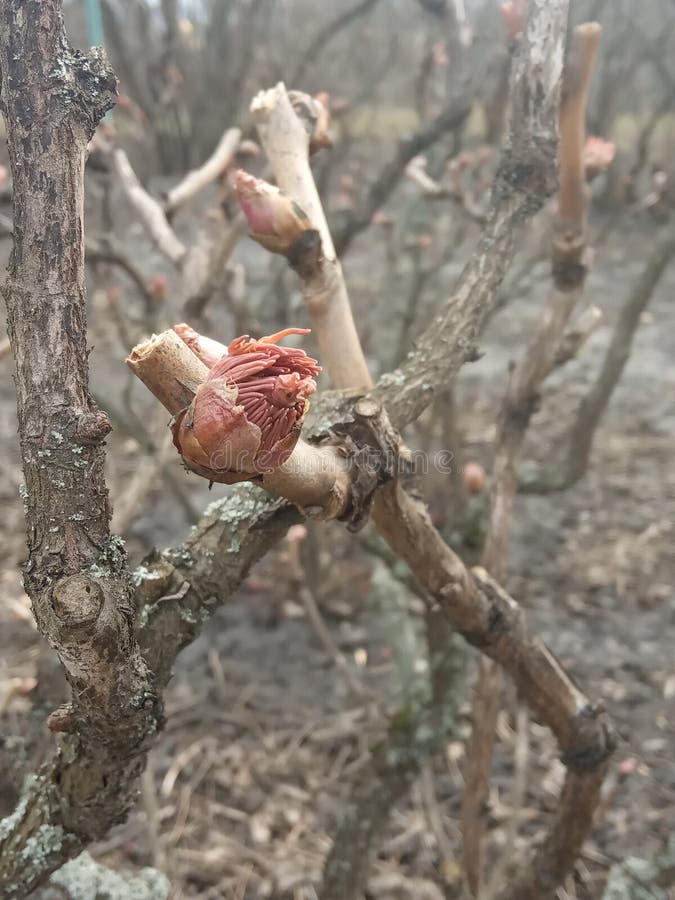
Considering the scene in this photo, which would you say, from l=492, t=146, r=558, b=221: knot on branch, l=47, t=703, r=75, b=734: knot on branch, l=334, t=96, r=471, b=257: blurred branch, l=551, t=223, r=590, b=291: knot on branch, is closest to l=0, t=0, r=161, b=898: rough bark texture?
l=47, t=703, r=75, b=734: knot on branch

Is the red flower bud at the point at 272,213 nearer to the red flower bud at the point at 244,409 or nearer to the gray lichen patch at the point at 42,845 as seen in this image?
the red flower bud at the point at 244,409

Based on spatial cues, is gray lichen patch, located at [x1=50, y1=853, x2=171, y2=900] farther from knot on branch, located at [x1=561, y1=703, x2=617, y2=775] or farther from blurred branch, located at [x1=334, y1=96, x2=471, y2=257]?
blurred branch, located at [x1=334, y1=96, x2=471, y2=257]

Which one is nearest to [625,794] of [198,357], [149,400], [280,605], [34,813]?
[280,605]

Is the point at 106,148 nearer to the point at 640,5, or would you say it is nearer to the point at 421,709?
the point at 421,709

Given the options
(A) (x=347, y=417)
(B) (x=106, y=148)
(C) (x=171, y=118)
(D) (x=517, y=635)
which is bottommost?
(D) (x=517, y=635)

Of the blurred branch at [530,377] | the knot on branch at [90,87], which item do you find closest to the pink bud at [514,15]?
the blurred branch at [530,377]
